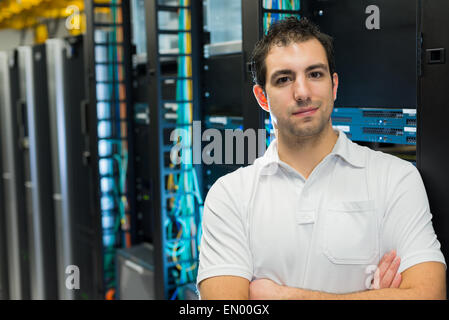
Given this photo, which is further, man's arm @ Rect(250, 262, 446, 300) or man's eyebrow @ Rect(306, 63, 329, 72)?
man's eyebrow @ Rect(306, 63, 329, 72)

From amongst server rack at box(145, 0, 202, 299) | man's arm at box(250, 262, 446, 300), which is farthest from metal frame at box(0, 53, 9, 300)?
man's arm at box(250, 262, 446, 300)

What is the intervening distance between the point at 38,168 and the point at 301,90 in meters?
3.17

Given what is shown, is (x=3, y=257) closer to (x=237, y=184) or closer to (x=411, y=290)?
(x=237, y=184)

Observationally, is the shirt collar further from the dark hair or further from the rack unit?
the rack unit

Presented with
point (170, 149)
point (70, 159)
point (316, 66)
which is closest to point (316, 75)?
point (316, 66)

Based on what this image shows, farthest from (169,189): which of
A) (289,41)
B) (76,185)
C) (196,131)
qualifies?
(289,41)

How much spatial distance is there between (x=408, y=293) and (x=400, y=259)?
106 mm

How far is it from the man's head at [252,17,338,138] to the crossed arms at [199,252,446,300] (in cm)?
40

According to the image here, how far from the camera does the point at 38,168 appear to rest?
4160 millimetres

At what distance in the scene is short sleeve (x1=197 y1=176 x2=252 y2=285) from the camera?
1.47m

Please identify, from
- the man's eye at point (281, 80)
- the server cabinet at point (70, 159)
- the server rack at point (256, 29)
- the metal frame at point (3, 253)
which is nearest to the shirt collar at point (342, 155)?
the man's eye at point (281, 80)

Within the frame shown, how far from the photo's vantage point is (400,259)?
1395 mm

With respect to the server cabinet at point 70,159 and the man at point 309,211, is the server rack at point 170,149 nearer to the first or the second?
the server cabinet at point 70,159

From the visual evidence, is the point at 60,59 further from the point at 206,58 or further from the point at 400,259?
the point at 400,259
